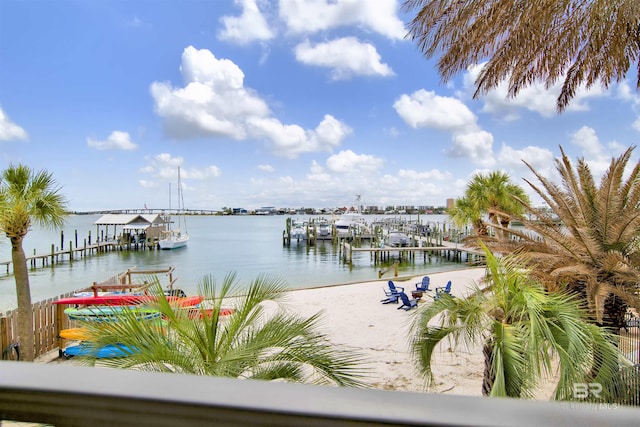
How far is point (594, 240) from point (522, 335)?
295cm

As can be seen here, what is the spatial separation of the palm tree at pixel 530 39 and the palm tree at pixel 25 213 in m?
8.72

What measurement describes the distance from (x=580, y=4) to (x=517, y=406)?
8.35 meters

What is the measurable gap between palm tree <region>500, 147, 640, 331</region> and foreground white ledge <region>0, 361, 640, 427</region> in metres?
5.61

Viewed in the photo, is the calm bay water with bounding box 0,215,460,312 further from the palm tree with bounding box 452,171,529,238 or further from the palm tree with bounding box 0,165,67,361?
the palm tree with bounding box 0,165,67,361

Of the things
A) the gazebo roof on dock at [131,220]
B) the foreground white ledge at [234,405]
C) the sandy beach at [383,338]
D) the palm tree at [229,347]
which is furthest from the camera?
the gazebo roof on dock at [131,220]

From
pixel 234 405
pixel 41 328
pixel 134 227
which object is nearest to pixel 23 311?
pixel 41 328

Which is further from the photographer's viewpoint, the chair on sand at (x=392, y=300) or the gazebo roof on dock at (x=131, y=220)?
the gazebo roof on dock at (x=131, y=220)

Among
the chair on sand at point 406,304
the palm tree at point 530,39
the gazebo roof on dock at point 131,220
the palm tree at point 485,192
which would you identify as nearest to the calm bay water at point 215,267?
the gazebo roof on dock at point 131,220

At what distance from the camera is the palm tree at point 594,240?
549 centimetres

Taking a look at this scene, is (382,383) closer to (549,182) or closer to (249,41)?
(549,182)

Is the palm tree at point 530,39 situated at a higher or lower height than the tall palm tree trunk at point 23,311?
higher

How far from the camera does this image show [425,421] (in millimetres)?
677

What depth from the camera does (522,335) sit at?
156 inches

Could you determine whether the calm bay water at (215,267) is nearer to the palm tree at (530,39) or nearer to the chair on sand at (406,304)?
the chair on sand at (406,304)
